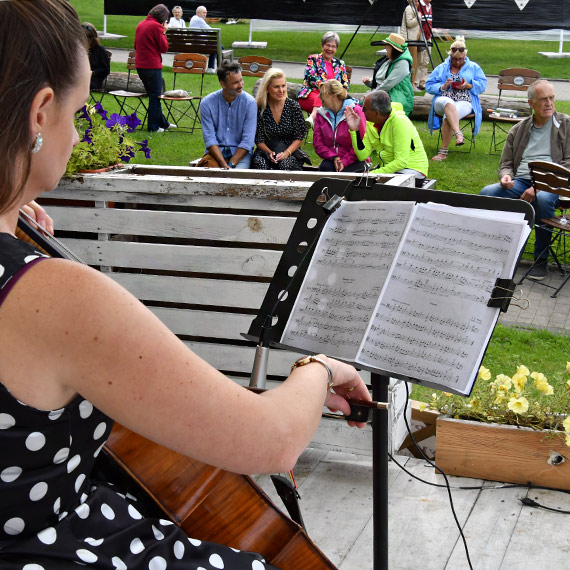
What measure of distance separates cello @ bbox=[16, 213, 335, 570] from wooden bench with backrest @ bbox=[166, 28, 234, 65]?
51.4ft

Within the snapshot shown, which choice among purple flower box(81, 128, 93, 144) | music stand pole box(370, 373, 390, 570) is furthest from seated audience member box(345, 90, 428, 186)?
music stand pole box(370, 373, 390, 570)

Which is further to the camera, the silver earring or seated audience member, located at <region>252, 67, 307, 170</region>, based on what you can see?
seated audience member, located at <region>252, 67, 307, 170</region>

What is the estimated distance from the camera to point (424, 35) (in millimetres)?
15453

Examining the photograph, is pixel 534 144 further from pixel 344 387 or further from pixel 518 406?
pixel 344 387

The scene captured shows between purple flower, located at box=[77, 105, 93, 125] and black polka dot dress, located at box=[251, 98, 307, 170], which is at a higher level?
purple flower, located at box=[77, 105, 93, 125]

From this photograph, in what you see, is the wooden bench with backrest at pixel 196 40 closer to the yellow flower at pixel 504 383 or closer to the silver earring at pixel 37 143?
the yellow flower at pixel 504 383

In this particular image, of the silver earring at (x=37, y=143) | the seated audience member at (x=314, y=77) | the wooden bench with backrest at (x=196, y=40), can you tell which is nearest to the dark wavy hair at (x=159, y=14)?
the seated audience member at (x=314, y=77)

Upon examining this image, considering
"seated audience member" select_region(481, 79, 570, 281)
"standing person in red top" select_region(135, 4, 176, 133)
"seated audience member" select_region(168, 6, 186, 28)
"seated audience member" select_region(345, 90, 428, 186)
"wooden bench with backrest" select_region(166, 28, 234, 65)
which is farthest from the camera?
"seated audience member" select_region(168, 6, 186, 28)

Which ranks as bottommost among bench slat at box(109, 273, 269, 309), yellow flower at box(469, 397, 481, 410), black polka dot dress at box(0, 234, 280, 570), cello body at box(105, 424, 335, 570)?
yellow flower at box(469, 397, 481, 410)

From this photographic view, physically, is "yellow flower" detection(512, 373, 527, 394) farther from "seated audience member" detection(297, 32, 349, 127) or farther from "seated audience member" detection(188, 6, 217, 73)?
"seated audience member" detection(188, 6, 217, 73)

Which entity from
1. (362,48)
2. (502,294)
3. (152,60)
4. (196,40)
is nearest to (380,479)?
(502,294)

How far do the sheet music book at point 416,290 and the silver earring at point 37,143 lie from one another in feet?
3.34

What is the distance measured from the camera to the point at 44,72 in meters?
1.16

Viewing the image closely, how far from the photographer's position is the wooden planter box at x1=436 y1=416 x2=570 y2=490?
3277 millimetres
